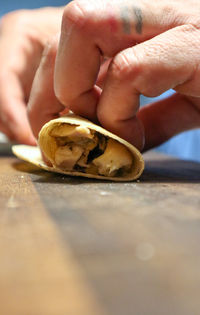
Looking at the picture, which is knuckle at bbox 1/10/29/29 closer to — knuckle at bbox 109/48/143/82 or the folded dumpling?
the folded dumpling

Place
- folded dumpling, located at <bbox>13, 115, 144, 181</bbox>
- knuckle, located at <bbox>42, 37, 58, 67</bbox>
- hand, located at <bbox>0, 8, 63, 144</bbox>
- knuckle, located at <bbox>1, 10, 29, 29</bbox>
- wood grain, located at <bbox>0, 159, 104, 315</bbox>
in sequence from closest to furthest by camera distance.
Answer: wood grain, located at <bbox>0, 159, 104, 315</bbox> → folded dumpling, located at <bbox>13, 115, 144, 181</bbox> → knuckle, located at <bbox>42, 37, 58, 67</bbox> → hand, located at <bbox>0, 8, 63, 144</bbox> → knuckle, located at <bbox>1, 10, 29, 29</bbox>

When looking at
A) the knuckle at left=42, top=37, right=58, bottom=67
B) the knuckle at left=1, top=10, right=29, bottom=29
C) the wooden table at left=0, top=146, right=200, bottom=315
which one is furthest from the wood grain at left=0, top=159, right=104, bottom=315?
the knuckle at left=1, top=10, right=29, bottom=29

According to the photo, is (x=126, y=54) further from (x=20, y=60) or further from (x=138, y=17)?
(x=20, y=60)

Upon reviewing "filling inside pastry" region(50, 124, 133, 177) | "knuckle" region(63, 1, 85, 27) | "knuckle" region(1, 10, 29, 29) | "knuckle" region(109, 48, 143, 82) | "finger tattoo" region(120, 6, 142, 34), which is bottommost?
"filling inside pastry" region(50, 124, 133, 177)

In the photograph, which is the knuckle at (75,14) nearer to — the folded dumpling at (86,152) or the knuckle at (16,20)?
the folded dumpling at (86,152)

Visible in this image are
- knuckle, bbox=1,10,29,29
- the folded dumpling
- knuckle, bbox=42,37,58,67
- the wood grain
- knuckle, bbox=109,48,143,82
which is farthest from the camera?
knuckle, bbox=1,10,29,29

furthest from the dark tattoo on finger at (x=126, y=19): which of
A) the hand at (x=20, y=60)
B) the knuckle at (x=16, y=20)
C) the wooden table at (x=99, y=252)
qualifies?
the knuckle at (x=16, y=20)
